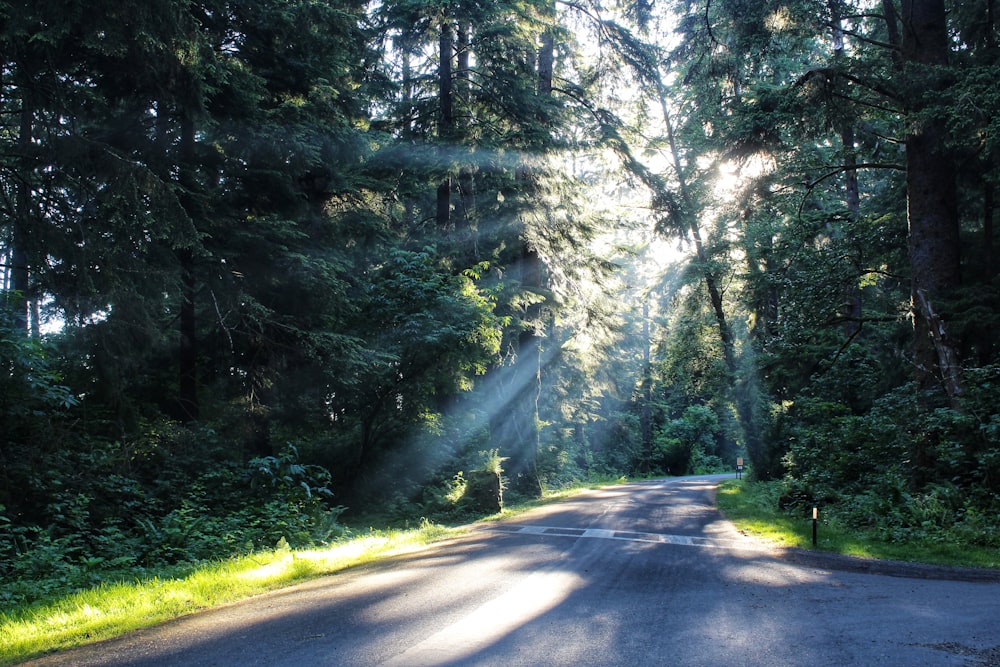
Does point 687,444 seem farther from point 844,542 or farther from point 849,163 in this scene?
point 844,542

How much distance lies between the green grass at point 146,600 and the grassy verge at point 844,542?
6.81 metres

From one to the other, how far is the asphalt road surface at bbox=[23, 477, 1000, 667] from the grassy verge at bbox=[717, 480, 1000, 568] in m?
0.87

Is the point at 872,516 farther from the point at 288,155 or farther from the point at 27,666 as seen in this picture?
the point at 288,155

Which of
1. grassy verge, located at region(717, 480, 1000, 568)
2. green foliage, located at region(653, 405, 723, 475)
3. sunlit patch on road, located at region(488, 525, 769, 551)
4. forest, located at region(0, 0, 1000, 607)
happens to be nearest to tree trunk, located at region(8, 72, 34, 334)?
forest, located at region(0, 0, 1000, 607)

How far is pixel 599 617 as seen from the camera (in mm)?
5457

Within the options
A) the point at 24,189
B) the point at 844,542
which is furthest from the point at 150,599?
the point at 844,542

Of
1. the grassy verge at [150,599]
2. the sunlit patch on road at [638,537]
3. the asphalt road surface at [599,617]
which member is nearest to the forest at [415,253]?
the grassy verge at [150,599]

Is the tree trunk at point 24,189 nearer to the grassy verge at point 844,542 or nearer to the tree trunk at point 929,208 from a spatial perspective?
the grassy verge at point 844,542

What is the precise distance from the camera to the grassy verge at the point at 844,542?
26.7ft

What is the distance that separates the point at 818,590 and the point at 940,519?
15.0 feet

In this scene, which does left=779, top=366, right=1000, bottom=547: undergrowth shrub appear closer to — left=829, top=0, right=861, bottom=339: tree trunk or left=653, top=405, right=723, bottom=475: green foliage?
left=829, top=0, right=861, bottom=339: tree trunk

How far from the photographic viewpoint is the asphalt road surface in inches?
176

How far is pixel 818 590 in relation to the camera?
21.3ft

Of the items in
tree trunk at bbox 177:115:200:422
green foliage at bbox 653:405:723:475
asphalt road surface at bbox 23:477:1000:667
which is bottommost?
green foliage at bbox 653:405:723:475
